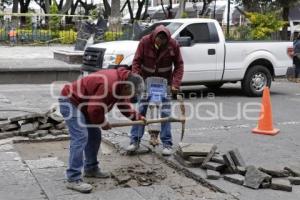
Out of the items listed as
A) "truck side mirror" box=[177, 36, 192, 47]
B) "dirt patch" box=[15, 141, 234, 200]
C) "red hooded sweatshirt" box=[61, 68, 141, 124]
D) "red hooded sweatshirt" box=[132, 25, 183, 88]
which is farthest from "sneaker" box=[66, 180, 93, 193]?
"truck side mirror" box=[177, 36, 192, 47]

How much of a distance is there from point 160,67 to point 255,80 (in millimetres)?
7081

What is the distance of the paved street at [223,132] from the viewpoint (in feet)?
19.1

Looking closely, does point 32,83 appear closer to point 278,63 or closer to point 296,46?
point 278,63

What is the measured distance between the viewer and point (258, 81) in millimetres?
13883

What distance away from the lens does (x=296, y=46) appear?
1877 centimetres

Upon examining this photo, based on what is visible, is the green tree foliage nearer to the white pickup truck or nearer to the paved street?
the paved street

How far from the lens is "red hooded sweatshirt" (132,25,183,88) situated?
7148 mm

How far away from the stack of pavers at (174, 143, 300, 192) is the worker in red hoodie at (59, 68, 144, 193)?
45.4 inches

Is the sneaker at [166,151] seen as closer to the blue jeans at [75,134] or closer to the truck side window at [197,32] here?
the blue jeans at [75,134]

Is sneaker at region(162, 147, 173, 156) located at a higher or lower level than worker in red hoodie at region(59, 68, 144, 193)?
lower

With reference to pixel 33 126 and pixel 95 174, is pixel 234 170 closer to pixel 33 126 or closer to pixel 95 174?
pixel 95 174

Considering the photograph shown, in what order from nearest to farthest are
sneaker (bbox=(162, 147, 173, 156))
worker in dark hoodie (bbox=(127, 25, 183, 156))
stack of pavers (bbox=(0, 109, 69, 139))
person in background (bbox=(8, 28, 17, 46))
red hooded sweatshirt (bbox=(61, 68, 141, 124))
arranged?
red hooded sweatshirt (bbox=(61, 68, 141, 124))
sneaker (bbox=(162, 147, 173, 156))
worker in dark hoodie (bbox=(127, 25, 183, 156))
stack of pavers (bbox=(0, 109, 69, 139))
person in background (bbox=(8, 28, 17, 46))

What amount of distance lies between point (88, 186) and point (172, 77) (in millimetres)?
2346

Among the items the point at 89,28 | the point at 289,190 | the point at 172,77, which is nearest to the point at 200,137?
the point at 172,77
